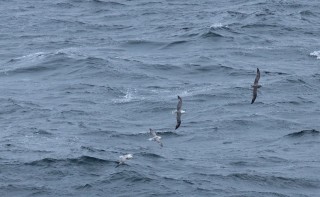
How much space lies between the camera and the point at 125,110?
7250 centimetres

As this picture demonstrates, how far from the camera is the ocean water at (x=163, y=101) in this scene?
59906 millimetres

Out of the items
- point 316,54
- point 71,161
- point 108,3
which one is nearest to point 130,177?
point 71,161

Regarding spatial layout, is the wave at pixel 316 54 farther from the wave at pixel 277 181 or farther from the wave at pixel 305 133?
the wave at pixel 277 181

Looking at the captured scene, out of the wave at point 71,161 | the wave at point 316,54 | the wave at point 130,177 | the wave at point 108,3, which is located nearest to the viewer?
the wave at point 130,177

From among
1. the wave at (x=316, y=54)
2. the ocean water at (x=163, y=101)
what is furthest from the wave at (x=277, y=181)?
A: the wave at (x=316, y=54)

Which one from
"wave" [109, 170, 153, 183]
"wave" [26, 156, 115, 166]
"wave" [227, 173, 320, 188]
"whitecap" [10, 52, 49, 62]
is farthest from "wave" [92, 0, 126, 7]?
"wave" [227, 173, 320, 188]

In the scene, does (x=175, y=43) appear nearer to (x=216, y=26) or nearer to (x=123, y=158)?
(x=216, y=26)

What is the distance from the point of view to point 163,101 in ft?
244

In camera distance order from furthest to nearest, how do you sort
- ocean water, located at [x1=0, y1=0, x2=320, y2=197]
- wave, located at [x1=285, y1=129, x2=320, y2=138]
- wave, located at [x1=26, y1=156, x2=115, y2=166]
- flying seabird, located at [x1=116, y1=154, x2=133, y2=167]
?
1. wave, located at [x1=285, y1=129, x2=320, y2=138]
2. wave, located at [x1=26, y1=156, x2=115, y2=166]
3. flying seabird, located at [x1=116, y1=154, x2=133, y2=167]
4. ocean water, located at [x1=0, y1=0, x2=320, y2=197]

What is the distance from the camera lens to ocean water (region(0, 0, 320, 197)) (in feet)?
197

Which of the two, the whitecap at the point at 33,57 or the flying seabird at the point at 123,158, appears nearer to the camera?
the flying seabird at the point at 123,158

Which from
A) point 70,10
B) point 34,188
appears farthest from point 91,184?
point 70,10

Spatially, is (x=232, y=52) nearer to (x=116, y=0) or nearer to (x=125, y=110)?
(x=125, y=110)

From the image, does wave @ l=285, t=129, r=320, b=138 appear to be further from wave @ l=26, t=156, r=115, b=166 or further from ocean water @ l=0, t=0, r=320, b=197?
wave @ l=26, t=156, r=115, b=166
